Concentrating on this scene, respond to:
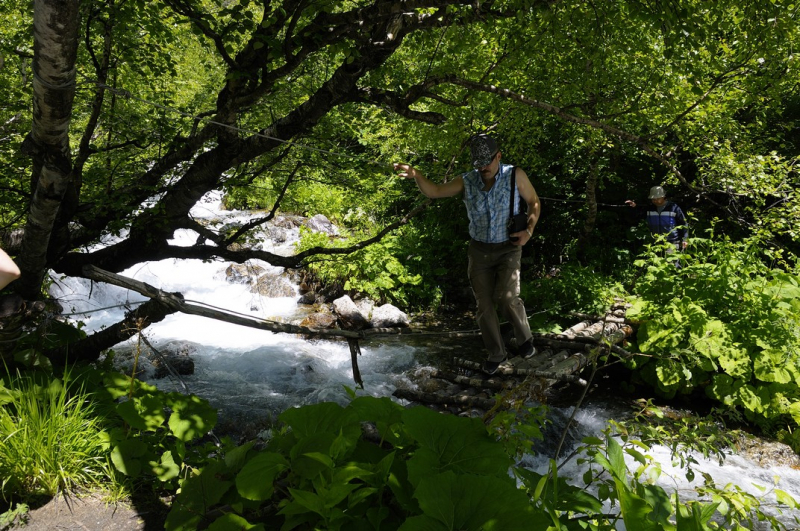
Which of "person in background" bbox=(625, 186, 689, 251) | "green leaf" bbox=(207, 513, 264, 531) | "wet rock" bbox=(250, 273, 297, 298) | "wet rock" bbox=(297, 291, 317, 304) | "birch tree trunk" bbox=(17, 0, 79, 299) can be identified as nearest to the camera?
"green leaf" bbox=(207, 513, 264, 531)


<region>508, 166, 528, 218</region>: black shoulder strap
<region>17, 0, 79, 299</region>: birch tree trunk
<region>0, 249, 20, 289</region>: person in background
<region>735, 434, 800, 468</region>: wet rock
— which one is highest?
<region>17, 0, 79, 299</region>: birch tree trunk

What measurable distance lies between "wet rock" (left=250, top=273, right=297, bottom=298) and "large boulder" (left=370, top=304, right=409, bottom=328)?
6.99ft

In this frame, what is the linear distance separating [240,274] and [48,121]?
861 cm

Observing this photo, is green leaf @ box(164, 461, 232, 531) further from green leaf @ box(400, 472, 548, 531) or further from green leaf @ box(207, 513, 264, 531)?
green leaf @ box(400, 472, 548, 531)

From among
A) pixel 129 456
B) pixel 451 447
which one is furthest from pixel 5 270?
pixel 451 447

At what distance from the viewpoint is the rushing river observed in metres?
4.89

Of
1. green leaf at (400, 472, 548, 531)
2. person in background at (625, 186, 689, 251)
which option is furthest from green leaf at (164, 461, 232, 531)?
person in background at (625, 186, 689, 251)

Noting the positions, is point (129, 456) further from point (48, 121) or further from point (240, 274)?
point (240, 274)

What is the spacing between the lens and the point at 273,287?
35.4 ft

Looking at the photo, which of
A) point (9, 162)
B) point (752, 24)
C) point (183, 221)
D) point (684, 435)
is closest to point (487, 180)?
point (752, 24)

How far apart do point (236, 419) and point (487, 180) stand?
11.7 feet

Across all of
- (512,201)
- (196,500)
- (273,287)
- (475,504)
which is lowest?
(196,500)

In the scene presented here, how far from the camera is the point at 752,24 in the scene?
340 cm

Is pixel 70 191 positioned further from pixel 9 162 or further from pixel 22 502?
pixel 22 502
